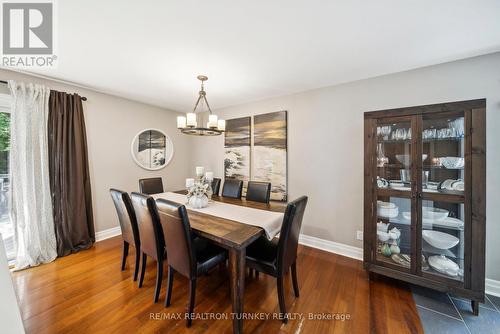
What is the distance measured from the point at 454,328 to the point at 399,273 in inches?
18.7

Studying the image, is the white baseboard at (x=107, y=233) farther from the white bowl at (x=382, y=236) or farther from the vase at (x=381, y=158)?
the vase at (x=381, y=158)

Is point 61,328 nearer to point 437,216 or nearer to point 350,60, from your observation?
point 437,216

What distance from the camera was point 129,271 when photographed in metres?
2.19

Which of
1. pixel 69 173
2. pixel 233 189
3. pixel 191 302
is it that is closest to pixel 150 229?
pixel 191 302

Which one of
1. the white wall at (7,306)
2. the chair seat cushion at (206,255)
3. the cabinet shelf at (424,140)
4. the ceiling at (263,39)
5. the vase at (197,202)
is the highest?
the ceiling at (263,39)

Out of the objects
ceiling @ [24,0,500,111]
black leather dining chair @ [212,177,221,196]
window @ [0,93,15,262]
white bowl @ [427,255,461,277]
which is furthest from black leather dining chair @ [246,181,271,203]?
window @ [0,93,15,262]

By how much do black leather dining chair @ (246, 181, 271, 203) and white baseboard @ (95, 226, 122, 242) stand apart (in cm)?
240

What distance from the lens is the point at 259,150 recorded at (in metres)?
3.31

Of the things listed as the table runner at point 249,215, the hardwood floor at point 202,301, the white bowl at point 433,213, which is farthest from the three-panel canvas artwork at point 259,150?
the white bowl at point 433,213

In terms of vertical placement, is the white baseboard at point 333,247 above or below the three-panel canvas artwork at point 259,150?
below

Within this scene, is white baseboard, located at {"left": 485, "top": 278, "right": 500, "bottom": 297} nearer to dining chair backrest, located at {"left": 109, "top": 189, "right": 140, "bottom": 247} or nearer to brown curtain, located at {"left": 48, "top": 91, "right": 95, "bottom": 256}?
dining chair backrest, located at {"left": 109, "top": 189, "right": 140, "bottom": 247}

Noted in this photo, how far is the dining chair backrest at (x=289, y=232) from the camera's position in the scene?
1463mm

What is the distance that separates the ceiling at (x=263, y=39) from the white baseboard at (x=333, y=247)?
229 cm

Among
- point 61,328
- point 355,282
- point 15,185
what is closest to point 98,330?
point 61,328
